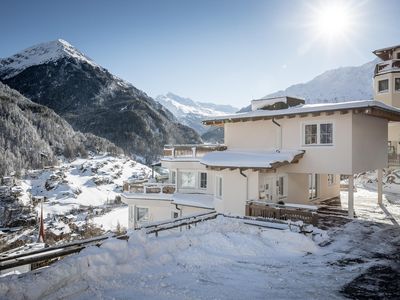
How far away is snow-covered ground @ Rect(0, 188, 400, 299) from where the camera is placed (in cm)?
667

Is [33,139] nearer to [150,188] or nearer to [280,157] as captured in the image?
[150,188]

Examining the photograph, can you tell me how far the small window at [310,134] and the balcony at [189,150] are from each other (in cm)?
635

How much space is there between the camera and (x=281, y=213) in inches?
560

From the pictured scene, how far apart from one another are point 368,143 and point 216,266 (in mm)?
14220

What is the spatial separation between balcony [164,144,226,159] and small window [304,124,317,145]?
635cm

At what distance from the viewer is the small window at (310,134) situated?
1780cm

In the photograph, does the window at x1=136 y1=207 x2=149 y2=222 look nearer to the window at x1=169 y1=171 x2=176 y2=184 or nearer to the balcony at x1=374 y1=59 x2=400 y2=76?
the window at x1=169 y1=171 x2=176 y2=184

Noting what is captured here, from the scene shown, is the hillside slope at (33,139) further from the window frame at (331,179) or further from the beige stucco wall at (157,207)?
the window frame at (331,179)

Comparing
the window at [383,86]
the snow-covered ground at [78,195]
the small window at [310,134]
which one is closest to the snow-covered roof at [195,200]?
the small window at [310,134]

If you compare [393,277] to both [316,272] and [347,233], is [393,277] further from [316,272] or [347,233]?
[347,233]

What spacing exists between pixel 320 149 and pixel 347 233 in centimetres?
562

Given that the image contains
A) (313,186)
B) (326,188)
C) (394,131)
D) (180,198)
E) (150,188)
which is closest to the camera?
(180,198)

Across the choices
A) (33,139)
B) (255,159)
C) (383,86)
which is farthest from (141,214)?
(33,139)

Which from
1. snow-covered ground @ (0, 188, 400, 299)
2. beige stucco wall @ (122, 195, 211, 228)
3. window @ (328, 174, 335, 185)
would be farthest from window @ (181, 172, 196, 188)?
snow-covered ground @ (0, 188, 400, 299)
